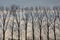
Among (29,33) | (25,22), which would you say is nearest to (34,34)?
(29,33)

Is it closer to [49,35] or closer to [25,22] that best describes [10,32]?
[25,22]

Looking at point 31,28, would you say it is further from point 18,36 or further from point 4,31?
point 4,31

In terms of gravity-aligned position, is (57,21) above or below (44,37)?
above

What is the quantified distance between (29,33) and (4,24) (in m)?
2.44

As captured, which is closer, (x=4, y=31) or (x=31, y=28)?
(x=4, y=31)

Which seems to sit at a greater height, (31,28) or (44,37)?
(31,28)

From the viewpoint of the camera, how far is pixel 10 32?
11.3 m

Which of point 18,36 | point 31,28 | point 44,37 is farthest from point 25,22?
point 44,37

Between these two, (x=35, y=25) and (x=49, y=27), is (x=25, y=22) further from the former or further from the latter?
(x=49, y=27)

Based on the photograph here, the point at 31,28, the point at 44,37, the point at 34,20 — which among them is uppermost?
the point at 34,20

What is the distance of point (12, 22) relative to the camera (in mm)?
11203

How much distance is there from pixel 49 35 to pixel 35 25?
1593 millimetres

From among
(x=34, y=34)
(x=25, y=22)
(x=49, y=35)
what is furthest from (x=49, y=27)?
(x=25, y=22)

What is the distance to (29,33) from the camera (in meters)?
11.7
